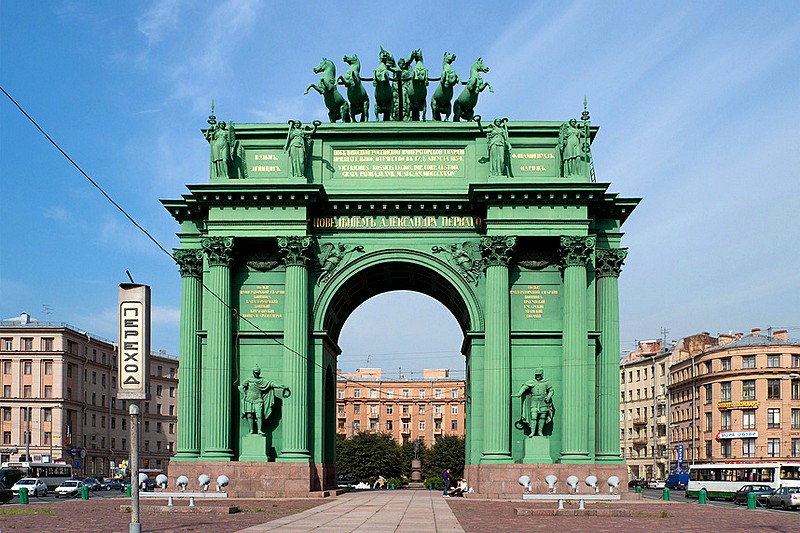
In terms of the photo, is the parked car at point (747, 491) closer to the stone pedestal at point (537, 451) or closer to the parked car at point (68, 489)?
the stone pedestal at point (537, 451)

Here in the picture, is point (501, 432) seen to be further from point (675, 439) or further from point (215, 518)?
point (675, 439)

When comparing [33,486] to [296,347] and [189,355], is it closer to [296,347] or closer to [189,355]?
[189,355]

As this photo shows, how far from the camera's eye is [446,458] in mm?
120938

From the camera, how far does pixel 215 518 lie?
105ft

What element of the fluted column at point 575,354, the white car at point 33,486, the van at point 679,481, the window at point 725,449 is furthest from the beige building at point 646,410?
the fluted column at point 575,354

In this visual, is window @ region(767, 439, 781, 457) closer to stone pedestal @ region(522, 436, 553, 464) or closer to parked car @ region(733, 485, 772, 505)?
parked car @ region(733, 485, 772, 505)

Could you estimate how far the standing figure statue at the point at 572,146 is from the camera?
45.9m

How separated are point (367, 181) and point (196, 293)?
388 inches

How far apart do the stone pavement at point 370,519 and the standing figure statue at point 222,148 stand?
54.6ft

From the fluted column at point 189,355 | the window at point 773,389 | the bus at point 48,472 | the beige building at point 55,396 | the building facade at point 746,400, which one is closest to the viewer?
the fluted column at point 189,355

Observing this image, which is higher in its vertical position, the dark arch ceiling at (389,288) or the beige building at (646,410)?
the dark arch ceiling at (389,288)

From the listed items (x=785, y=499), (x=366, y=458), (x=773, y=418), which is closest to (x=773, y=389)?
(x=773, y=418)

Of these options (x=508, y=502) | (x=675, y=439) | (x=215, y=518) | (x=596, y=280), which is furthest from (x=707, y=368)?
(x=215, y=518)

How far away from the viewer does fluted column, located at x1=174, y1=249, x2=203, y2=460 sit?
45906mm
